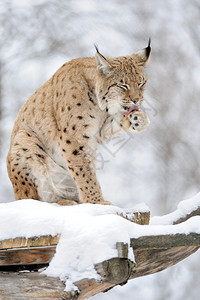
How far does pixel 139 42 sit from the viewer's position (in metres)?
9.10

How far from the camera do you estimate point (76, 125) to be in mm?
4500

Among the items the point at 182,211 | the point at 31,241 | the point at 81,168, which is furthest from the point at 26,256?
the point at 81,168

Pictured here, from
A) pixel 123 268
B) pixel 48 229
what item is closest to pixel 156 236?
pixel 123 268

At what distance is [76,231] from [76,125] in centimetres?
191

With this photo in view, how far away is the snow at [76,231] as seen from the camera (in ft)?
8.45

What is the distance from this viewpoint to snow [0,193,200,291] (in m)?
2.57

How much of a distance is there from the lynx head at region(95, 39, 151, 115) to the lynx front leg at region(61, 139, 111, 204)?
442 millimetres

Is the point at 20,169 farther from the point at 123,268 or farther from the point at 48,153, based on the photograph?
the point at 123,268

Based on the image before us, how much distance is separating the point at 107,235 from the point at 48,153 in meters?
2.22

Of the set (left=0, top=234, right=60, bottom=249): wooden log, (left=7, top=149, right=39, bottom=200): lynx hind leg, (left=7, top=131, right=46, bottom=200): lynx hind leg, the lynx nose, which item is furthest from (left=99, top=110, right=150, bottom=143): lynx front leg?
(left=0, top=234, right=60, bottom=249): wooden log

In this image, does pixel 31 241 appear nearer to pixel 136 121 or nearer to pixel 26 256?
pixel 26 256

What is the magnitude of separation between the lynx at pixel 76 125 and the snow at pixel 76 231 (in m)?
1.36

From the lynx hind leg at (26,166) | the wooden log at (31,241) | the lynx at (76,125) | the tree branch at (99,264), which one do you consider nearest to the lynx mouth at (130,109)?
the lynx at (76,125)

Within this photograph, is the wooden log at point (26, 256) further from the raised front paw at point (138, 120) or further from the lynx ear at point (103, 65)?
the lynx ear at point (103, 65)
